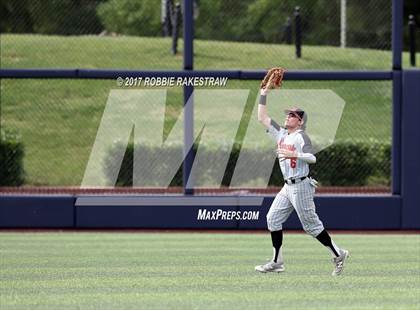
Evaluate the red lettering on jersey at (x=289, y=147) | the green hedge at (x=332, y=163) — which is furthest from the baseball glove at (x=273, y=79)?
the green hedge at (x=332, y=163)

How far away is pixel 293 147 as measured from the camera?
991cm

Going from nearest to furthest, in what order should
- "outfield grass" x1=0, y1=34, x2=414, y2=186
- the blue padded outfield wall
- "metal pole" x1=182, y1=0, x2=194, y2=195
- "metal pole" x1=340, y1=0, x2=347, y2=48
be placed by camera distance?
1. "metal pole" x1=182, y1=0, x2=194, y2=195
2. the blue padded outfield wall
3. "metal pole" x1=340, y1=0, x2=347, y2=48
4. "outfield grass" x1=0, y1=34, x2=414, y2=186

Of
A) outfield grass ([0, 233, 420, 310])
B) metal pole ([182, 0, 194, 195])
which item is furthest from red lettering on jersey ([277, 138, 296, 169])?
metal pole ([182, 0, 194, 195])

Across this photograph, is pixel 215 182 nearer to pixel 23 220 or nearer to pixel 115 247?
pixel 23 220

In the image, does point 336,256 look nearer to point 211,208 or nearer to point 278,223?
point 278,223

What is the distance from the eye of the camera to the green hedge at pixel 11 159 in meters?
17.1

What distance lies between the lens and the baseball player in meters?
9.95

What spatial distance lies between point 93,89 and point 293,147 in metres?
10.9

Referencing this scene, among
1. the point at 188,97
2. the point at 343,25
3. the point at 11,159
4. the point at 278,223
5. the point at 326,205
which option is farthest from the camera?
the point at 11,159

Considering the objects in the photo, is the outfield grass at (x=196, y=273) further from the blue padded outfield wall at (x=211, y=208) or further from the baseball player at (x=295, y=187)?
the blue padded outfield wall at (x=211, y=208)

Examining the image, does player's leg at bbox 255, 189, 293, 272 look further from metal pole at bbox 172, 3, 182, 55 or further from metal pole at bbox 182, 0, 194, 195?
metal pole at bbox 172, 3, 182, 55

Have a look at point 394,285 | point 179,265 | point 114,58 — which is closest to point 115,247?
point 179,265

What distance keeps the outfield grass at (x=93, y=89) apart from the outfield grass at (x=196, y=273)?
4.10 metres

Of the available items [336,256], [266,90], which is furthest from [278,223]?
[266,90]
